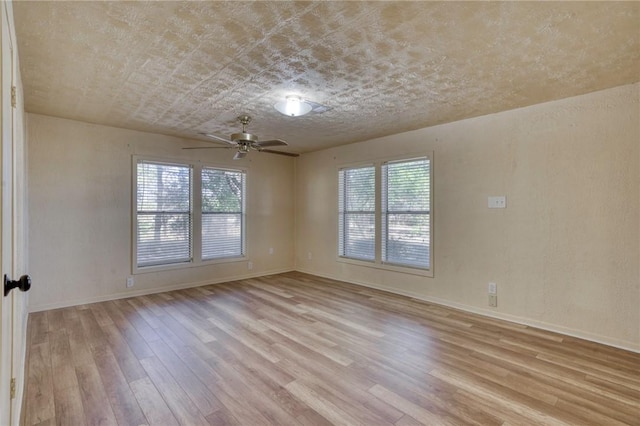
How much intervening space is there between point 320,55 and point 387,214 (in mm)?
3162

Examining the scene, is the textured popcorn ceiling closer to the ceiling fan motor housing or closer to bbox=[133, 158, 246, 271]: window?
the ceiling fan motor housing

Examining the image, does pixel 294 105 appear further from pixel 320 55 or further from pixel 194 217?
pixel 194 217

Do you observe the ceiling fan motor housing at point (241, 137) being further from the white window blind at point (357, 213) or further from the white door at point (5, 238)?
the white window blind at point (357, 213)

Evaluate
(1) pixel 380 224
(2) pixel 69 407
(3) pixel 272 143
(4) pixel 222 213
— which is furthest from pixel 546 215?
A: (4) pixel 222 213

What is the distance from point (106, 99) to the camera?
11.3 feet

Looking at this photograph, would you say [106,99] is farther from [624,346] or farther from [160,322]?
[624,346]

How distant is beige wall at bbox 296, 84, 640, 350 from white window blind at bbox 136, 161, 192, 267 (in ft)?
11.7

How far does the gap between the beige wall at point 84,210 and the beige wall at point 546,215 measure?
3.96 m

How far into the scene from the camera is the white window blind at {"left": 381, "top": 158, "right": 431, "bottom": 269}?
466 cm

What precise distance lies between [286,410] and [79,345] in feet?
7.48

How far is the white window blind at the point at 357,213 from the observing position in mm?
5430

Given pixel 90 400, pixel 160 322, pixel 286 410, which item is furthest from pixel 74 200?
pixel 286 410

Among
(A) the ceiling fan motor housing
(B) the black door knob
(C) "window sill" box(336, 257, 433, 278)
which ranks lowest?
(C) "window sill" box(336, 257, 433, 278)

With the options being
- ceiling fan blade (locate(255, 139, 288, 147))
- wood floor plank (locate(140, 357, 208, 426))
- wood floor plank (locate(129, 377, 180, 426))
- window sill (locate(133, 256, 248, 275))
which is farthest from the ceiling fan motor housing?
window sill (locate(133, 256, 248, 275))
